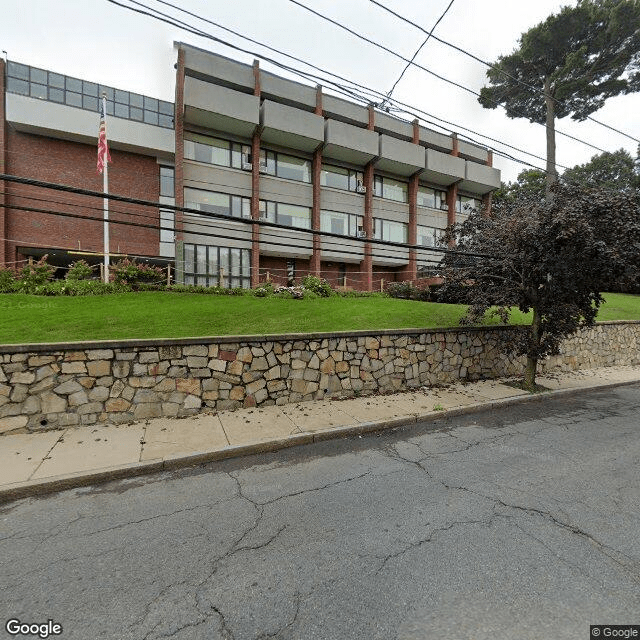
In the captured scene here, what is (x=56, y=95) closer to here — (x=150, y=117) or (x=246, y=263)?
(x=150, y=117)

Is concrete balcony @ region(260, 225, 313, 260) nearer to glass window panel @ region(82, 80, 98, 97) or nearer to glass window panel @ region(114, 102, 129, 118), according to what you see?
glass window panel @ region(114, 102, 129, 118)

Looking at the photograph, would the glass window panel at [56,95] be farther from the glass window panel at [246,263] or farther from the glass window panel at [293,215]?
the glass window panel at [293,215]

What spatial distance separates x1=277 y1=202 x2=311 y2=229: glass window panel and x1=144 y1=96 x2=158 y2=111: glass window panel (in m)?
10.7

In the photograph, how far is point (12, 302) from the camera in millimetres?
10258

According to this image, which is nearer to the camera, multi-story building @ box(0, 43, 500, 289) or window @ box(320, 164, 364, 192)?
multi-story building @ box(0, 43, 500, 289)

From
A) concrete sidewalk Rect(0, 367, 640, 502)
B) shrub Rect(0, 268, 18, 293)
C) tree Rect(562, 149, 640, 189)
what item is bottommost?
concrete sidewalk Rect(0, 367, 640, 502)

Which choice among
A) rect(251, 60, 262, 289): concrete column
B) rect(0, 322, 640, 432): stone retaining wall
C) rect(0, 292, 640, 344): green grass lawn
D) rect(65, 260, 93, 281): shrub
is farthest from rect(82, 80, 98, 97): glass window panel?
Answer: rect(0, 322, 640, 432): stone retaining wall

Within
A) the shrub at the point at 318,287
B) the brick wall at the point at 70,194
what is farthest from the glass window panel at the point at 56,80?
the shrub at the point at 318,287

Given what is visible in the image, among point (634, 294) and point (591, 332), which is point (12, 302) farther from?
point (634, 294)

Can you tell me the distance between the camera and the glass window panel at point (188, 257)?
20125 mm

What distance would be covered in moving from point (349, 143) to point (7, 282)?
21079 mm

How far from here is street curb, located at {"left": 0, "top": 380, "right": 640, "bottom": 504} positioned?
3928 millimetres

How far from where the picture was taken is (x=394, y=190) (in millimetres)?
27109

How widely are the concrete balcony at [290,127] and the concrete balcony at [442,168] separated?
987cm
